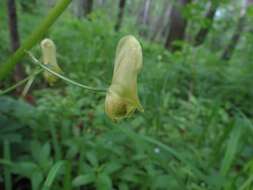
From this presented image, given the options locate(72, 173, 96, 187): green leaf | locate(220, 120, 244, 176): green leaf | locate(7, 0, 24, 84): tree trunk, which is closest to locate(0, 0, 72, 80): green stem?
locate(72, 173, 96, 187): green leaf

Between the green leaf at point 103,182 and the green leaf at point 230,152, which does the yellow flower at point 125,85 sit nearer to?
the green leaf at point 103,182

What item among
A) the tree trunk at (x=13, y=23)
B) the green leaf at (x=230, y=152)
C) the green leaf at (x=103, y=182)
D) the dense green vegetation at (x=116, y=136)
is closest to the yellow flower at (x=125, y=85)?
the dense green vegetation at (x=116, y=136)

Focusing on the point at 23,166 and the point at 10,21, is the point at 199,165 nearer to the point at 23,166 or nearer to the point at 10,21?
the point at 23,166

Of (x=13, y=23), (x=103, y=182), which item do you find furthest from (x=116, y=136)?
(x=13, y=23)

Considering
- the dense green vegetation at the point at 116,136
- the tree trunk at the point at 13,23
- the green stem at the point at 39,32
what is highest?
the green stem at the point at 39,32

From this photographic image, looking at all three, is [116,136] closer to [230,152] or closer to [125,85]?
[230,152]

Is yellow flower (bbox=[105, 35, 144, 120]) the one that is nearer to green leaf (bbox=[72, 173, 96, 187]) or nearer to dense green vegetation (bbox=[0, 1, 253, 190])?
dense green vegetation (bbox=[0, 1, 253, 190])

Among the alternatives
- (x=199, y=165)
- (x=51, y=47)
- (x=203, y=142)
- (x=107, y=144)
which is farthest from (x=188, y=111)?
(x=51, y=47)
